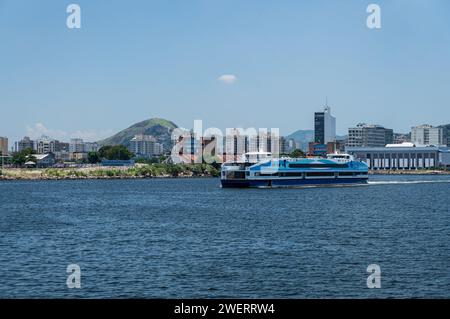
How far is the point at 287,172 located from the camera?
366 feet

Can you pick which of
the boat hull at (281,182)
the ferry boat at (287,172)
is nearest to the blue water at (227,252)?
the boat hull at (281,182)

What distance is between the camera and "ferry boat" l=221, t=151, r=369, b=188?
107812 mm

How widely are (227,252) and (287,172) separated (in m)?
76.2

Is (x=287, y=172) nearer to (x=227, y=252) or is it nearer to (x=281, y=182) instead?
(x=281, y=182)

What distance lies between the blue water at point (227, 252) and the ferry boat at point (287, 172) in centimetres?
4235

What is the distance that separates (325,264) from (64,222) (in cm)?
2951

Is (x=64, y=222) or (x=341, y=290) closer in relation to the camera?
(x=341, y=290)

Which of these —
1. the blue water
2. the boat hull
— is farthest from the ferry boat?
the blue water

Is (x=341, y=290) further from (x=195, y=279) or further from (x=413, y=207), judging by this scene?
(x=413, y=207)

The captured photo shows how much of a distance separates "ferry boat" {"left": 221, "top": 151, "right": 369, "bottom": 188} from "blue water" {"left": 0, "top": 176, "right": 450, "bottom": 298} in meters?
42.4
